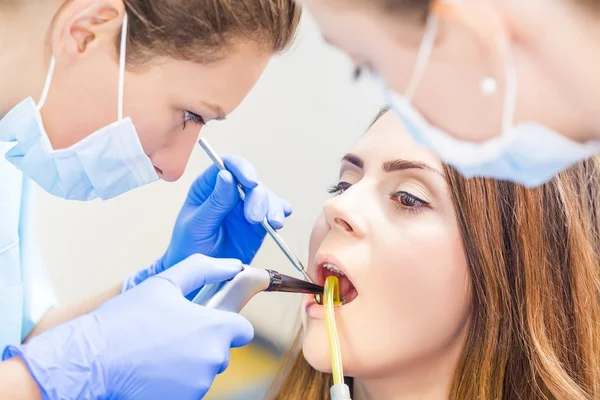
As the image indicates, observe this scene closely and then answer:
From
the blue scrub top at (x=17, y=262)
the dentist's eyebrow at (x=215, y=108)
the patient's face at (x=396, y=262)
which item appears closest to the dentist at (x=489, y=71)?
the dentist's eyebrow at (x=215, y=108)

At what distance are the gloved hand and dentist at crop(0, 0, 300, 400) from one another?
279 millimetres

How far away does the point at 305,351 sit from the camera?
116 cm

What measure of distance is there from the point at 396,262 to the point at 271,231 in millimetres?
351

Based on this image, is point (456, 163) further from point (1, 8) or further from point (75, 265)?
point (75, 265)

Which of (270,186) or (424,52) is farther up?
(270,186)

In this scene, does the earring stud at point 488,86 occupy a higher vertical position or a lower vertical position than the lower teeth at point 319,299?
lower

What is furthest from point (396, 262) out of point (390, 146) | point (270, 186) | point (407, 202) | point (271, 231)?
point (270, 186)

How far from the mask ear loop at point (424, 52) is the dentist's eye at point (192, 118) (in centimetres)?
53

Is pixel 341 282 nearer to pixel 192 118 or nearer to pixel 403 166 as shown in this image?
pixel 403 166

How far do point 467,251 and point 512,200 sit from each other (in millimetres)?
129

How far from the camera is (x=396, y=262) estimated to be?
1083mm

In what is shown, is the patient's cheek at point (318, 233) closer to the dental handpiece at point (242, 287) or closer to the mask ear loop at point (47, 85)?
the dental handpiece at point (242, 287)

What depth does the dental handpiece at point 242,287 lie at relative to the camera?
108 centimetres

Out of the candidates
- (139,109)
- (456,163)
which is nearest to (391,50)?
(456,163)
